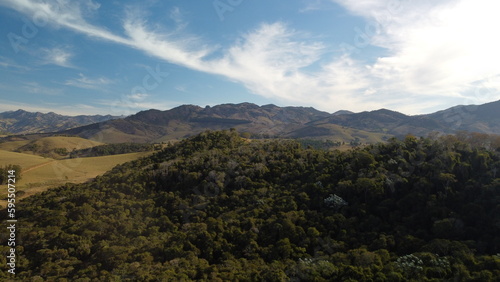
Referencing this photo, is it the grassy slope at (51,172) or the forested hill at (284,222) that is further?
the grassy slope at (51,172)

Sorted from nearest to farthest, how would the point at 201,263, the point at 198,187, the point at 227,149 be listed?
1. the point at 201,263
2. the point at 198,187
3. the point at 227,149

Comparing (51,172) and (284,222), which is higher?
(284,222)

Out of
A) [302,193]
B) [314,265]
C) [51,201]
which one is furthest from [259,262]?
[51,201]

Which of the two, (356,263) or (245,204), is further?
(245,204)

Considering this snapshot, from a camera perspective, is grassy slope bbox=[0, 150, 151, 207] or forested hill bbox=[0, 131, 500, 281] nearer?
forested hill bbox=[0, 131, 500, 281]

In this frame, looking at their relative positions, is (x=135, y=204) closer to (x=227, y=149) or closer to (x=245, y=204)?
(x=245, y=204)

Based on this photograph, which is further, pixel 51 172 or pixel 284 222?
pixel 51 172

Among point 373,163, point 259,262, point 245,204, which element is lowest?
point 259,262

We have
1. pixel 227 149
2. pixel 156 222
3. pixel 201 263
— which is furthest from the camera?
pixel 227 149
